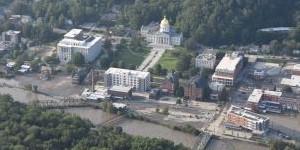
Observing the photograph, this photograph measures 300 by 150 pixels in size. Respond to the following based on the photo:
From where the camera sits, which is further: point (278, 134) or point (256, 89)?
point (256, 89)

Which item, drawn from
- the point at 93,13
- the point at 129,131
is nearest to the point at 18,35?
the point at 93,13

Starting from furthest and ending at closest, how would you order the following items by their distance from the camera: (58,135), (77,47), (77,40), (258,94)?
(77,40)
(77,47)
(258,94)
(58,135)

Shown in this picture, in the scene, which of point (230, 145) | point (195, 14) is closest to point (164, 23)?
point (195, 14)

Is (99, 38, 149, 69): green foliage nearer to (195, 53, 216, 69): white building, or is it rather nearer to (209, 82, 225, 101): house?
(195, 53, 216, 69): white building

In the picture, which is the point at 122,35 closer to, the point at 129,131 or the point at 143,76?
the point at 143,76

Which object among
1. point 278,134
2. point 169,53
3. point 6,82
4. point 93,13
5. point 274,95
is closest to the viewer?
point 278,134

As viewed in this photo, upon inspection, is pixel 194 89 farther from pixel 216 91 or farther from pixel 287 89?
pixel 287 89

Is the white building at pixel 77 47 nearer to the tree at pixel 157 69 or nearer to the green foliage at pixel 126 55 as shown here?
the green foliage at pixel 126 55

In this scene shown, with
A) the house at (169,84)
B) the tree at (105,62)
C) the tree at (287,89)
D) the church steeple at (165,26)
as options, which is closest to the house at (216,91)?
the house at (169,84)
